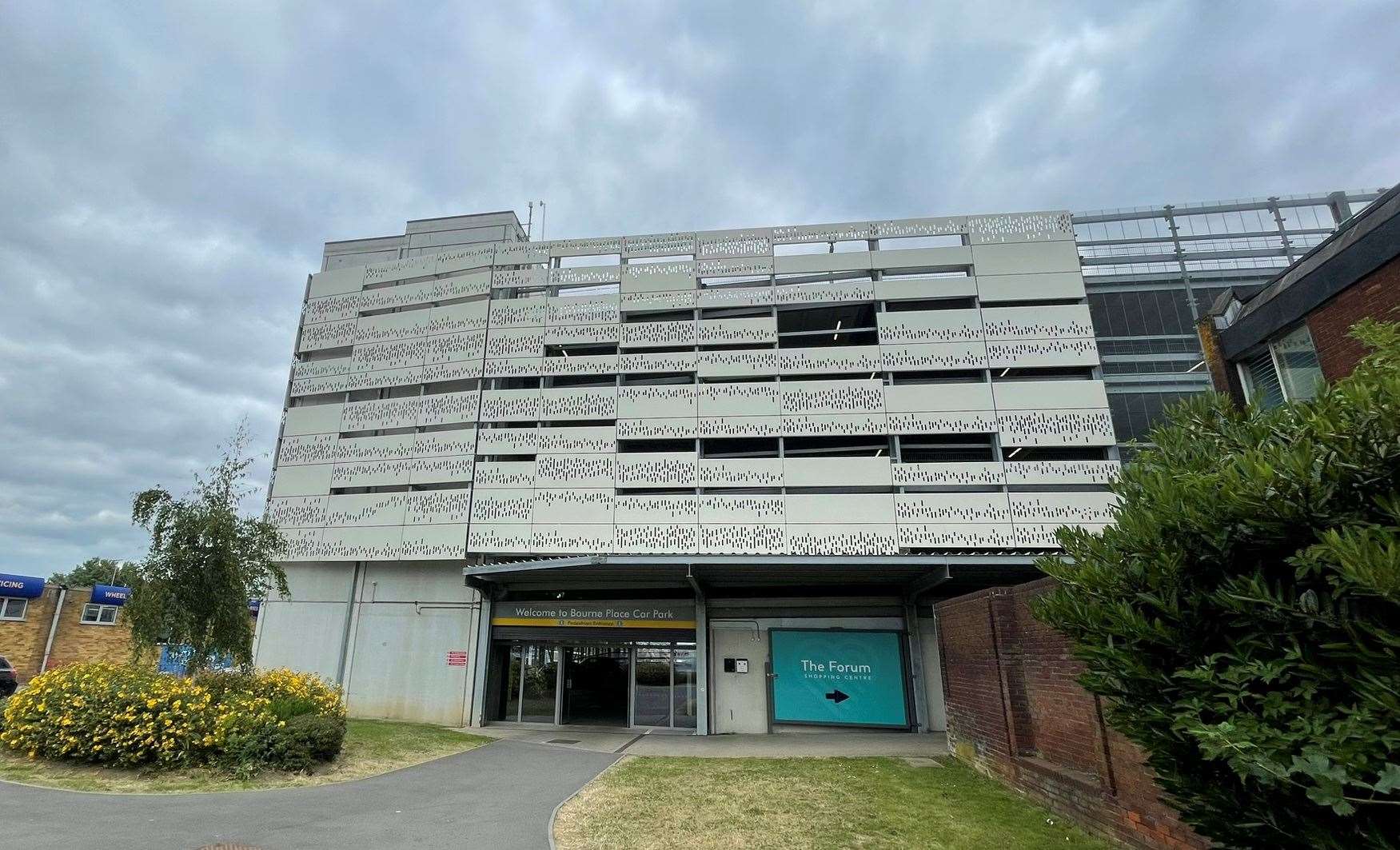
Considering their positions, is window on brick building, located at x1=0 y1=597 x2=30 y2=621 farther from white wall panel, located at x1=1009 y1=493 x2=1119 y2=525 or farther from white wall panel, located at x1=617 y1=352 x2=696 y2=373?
white wall panel, located at x1=1009 y1=493 x2=1119 y2=525

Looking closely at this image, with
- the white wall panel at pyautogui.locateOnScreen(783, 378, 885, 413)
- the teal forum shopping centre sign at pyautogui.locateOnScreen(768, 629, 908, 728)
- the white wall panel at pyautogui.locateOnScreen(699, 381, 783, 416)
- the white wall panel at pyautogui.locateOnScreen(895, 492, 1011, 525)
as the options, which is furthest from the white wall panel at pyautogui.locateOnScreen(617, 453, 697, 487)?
the white wall panel at pyautogui.locateOnScreen(895, 492, 1011, 525)

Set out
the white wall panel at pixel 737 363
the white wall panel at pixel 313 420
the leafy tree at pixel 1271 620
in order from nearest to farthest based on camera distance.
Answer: the leafy tree at pixel 1271 620
the white wall panel at pixel 737 363
the white wall panel at pixel 313 420

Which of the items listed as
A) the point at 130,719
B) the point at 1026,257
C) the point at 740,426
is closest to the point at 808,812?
the point at 130,719

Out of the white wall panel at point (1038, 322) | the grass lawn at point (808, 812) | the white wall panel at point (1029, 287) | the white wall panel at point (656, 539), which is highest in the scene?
the white wall panel at point (1029, 287)

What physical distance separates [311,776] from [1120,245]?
33.5 meters

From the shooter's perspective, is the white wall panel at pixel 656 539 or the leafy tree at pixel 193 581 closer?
the leafy tree at pixel 193 581

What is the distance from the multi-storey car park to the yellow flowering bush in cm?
762

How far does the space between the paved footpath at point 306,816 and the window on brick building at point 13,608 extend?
29.2m

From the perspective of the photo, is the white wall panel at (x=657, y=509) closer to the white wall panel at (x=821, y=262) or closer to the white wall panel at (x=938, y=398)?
the white wall panel at (x=938, y=398)

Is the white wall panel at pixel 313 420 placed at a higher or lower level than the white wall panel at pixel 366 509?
higher

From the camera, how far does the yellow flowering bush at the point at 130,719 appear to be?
33.5 feet

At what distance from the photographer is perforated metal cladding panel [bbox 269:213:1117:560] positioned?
65.2 ft

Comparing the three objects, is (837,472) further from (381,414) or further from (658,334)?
(381,414)

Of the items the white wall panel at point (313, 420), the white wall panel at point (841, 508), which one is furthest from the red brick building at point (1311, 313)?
the white wall panel at point (313, 420)
